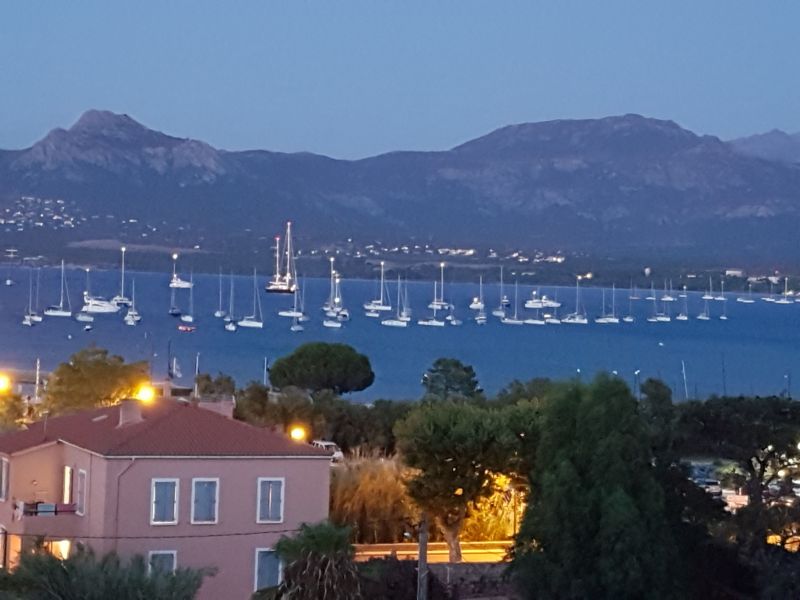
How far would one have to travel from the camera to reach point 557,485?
2142 cm

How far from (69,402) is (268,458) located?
1482cm

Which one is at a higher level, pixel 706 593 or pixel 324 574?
pixel 324 574

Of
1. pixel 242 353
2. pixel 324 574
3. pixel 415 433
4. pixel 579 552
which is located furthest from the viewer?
pixel 242 353

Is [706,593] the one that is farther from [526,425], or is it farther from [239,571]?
[239,571]

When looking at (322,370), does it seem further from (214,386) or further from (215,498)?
(215,498)

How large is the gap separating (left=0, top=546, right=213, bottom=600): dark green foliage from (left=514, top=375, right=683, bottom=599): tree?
8051 mm

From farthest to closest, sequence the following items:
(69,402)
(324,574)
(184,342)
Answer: (184,342) < (69,402) < (324,574)

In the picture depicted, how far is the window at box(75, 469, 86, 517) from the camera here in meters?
22.1

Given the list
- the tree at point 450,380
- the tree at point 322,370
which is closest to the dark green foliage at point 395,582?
the tree at point 322,370

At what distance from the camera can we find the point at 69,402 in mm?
36219

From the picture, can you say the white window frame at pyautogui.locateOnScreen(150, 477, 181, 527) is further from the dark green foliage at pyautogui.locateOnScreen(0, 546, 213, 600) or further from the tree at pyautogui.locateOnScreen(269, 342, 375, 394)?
the tree at pyautogui.locateOnScreen(269, 342, 375, 394)

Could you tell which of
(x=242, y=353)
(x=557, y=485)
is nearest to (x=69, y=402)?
(x=557, y=485)

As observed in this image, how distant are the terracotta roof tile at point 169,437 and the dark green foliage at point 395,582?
2253 mm

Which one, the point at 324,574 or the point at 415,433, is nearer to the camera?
the point at 324,574
